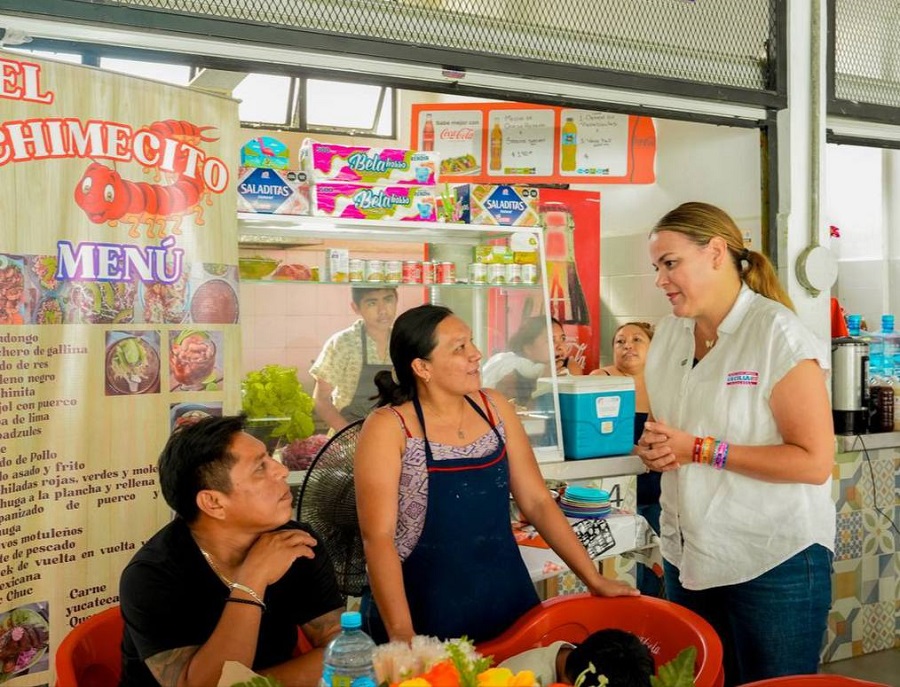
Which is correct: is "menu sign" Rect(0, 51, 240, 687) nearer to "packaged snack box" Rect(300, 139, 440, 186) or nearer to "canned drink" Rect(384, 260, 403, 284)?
"packaged snack box" Rect(300, 139, 440, 186)

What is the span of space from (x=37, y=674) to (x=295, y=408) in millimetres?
1269

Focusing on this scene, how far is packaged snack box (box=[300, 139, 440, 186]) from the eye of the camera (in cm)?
341

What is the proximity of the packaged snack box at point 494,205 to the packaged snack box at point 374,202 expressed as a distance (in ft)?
0.75

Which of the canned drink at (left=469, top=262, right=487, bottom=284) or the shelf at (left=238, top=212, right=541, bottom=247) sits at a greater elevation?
the shelf at (left=238, top=212, right=541, bottom=247)

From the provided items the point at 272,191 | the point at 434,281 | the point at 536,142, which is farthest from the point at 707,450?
the point at 536,142

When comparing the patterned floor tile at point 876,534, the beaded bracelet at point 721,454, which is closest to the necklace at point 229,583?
the beaded bracelet at point 721,454

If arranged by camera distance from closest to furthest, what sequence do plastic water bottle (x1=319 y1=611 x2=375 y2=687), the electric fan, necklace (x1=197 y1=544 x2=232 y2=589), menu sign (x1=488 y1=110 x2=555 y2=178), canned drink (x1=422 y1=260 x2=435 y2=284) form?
plastic water bottle (x1=319 y1=611 x2=375 y2=687), necklace (x1=197 y1=544 x2=232 y2=589), the electric fan, canned drink (x1=422 y1=260 x2=435 y2=284), menu sign (x1=488 y1=110 x2=555 y2=178)

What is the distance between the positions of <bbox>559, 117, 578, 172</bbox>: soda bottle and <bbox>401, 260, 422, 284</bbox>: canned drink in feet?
5.72

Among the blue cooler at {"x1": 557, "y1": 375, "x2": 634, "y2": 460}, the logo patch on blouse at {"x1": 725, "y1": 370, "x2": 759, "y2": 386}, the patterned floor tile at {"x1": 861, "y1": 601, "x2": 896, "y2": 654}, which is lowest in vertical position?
the patterned floor tile at {"x1": 861, "y1": 601, "x2": 896, "y2": 654}

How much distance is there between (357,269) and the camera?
354 cm

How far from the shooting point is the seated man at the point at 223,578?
1.93 metres

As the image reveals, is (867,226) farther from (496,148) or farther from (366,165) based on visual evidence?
(366,165)

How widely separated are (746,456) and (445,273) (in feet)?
5.55

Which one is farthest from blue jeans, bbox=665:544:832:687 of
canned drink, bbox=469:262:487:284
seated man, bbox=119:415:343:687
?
canned drink, bbox=469:262:487:284
